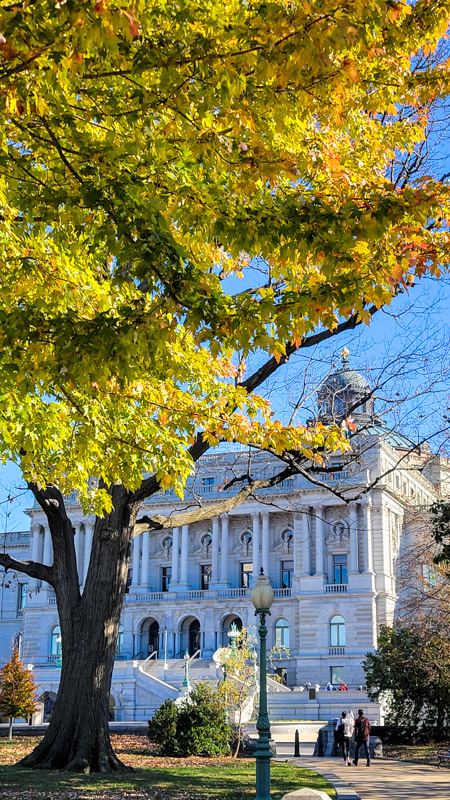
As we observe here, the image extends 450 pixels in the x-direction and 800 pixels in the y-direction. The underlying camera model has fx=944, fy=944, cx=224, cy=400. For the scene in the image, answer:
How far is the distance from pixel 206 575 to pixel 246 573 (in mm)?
3666

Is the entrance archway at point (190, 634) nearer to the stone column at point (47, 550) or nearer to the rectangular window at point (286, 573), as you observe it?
the rectangular window at point (286, 573)

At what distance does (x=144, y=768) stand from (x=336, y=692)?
36.0 m

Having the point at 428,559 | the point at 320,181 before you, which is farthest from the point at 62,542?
the point at 428,559

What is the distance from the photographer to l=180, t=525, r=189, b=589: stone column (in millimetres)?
76125

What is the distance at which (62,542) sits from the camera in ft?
57.0

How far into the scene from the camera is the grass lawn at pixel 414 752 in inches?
1050

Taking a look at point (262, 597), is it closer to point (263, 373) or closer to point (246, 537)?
point (263, 373)

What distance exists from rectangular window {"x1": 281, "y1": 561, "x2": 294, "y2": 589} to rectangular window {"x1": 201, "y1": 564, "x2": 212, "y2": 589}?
20.8ft

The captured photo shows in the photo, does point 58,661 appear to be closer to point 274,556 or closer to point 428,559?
point 274,556

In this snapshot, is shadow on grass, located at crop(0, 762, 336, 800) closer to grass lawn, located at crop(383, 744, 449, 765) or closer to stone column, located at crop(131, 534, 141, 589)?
grass lawn, located at crop(383, 744, 449, 765)

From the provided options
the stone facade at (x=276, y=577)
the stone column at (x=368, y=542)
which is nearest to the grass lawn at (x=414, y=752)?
the stone facade at (x=276, y=577)

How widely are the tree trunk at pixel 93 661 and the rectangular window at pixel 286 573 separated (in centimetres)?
5871

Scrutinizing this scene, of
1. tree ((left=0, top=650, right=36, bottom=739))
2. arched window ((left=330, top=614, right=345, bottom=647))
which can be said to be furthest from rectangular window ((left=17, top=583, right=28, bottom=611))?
tree ((left=0, top=650, right=36, bottom=739))

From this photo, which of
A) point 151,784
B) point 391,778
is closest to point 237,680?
point 391,778
